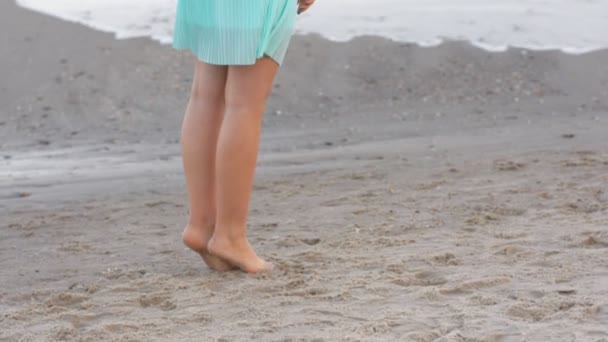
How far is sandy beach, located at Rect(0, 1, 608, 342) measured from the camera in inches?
98.7

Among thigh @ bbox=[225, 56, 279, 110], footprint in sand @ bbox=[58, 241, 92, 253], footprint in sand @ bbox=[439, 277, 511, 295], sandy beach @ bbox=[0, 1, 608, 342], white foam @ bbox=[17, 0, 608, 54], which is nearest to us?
sandy beach @ bbox=[0, 1, 608, 342]

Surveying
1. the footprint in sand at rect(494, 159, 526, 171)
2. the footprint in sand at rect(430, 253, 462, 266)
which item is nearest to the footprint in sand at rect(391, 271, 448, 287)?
the footprint in sand at rect(430, 253, 462, 266)

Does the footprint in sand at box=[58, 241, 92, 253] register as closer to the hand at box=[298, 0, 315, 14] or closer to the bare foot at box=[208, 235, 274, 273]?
the bare foot at box=[208, 235, 274, 273]

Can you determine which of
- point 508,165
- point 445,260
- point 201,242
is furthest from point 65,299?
point 508,165

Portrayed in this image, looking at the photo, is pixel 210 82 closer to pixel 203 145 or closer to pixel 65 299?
pixel 203 145

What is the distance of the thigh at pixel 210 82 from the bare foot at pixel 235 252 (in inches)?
15.2

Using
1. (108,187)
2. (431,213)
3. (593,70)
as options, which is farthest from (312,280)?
(593,70)

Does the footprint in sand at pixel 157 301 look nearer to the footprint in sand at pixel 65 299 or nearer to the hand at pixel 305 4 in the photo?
the footprint in sand at pixel 65 299

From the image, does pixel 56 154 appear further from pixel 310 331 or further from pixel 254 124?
pixel 310 331

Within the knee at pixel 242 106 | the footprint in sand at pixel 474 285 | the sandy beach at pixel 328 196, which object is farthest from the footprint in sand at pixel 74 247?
the footprint in sand at pixel 474 285

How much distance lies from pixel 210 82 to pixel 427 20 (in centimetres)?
532

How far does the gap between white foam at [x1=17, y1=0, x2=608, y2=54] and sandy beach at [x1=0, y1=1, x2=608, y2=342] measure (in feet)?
0.53

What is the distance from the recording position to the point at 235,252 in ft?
9.72

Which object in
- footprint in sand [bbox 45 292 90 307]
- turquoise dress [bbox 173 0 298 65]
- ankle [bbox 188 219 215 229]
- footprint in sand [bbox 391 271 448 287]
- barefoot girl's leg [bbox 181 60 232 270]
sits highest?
turquoise dress [bbox 173 0 298 65]
